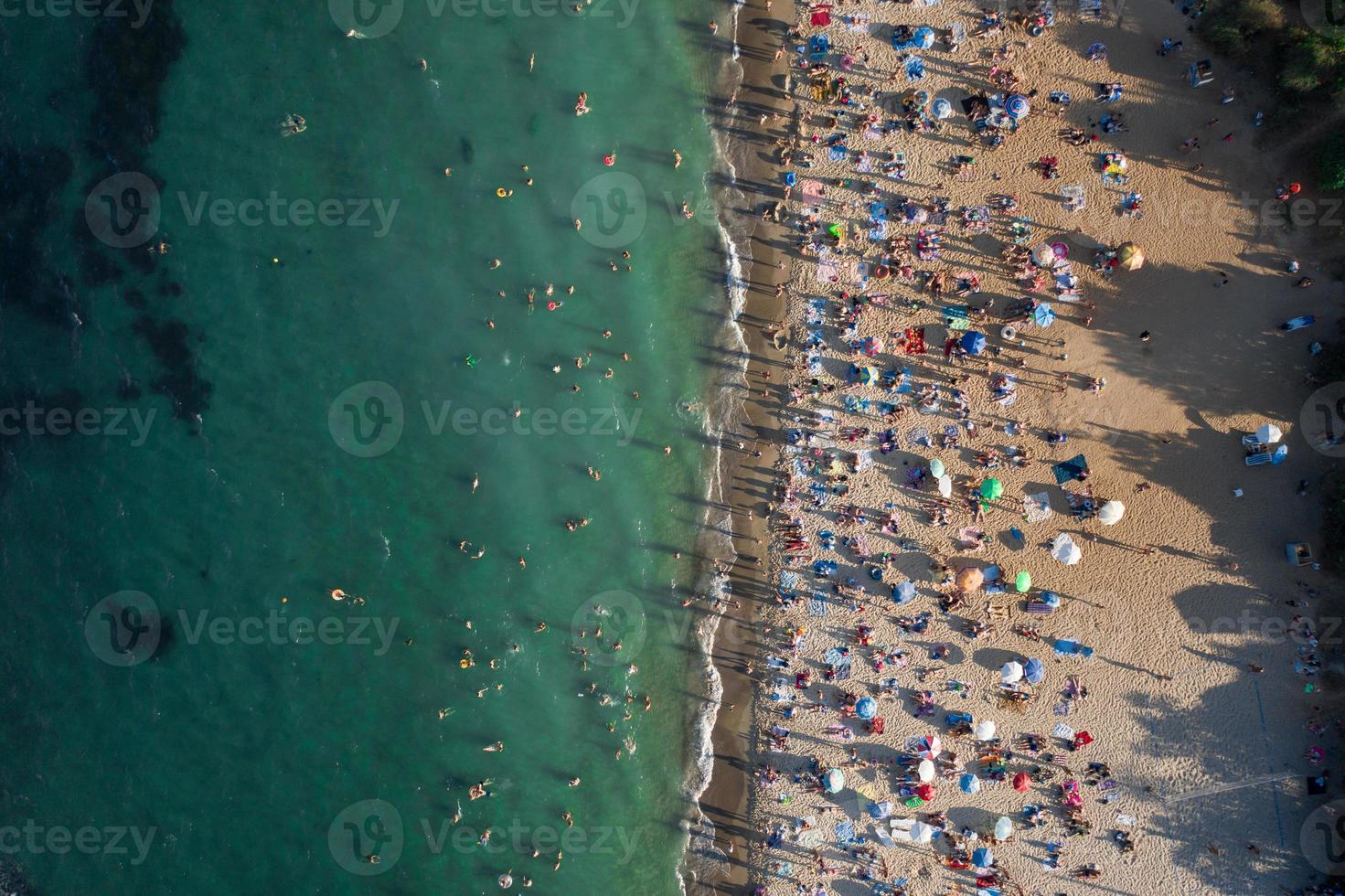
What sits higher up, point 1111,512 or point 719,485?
point 1111,512

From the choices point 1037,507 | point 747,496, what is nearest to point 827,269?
point 747,496

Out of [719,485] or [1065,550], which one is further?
[719,485]

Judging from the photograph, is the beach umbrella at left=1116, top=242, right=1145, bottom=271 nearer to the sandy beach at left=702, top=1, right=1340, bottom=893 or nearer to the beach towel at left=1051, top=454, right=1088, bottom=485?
the sandy beach at left=702, top=1, right=1340, bottom=893

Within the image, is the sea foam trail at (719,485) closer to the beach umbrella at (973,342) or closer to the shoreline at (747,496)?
the shoreline at (747,496)

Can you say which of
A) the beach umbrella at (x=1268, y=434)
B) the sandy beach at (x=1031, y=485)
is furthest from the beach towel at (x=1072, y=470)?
the beach umbrella at (x=1268, y=434)

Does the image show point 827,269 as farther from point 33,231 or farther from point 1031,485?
point 33,231

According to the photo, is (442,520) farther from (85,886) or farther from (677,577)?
(85,886)

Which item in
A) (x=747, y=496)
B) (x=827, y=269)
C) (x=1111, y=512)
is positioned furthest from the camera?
(x=747, y=496)
